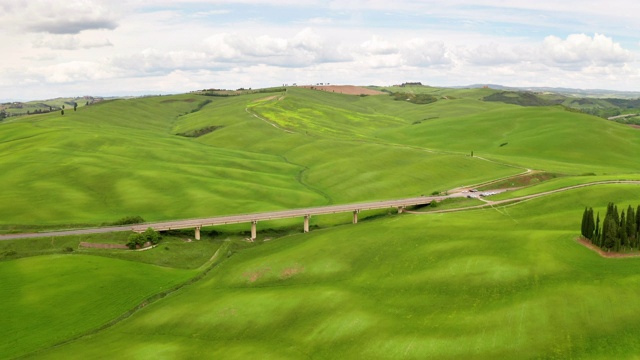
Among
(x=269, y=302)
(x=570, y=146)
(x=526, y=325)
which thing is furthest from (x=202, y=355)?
(x=570, y=146)

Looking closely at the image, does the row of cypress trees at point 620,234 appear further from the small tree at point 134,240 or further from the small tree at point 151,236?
the small tree at point 134,240

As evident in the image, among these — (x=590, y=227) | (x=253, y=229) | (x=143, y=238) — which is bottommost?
(x=253, y=229)

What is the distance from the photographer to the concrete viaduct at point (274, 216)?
3944 inches

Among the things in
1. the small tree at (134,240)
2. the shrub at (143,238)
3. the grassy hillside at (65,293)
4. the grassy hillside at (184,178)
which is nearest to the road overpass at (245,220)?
the shrub at (143,238)

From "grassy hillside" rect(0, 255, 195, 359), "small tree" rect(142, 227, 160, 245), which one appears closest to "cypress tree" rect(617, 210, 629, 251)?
"grassy hillside" rect(0, 255, 195, 359)

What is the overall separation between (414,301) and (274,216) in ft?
168

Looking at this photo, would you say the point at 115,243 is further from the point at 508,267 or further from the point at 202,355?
the point at 508,267

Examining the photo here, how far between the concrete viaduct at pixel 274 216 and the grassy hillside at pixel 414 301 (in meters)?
15.5

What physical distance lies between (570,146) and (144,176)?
157m

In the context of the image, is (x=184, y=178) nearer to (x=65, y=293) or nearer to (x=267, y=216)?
(x=267, y=216)

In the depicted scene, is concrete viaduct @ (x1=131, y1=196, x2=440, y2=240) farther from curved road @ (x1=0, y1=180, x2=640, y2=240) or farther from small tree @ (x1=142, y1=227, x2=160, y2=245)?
small tree @ (x1=142, y1=227, x2=160, y2=245)

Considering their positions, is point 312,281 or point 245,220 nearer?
point 312,281

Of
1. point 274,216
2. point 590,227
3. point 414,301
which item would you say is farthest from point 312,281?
point 590,227

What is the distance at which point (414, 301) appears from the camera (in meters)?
60.3
